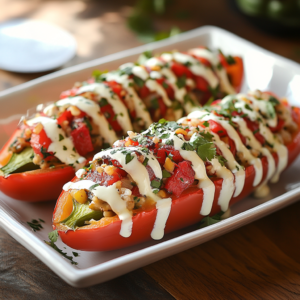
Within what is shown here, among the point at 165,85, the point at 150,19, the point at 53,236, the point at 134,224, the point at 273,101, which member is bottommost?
the point at 53,236

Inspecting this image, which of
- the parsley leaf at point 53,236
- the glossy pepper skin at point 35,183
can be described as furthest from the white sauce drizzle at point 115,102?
the parsley leaf at point 53,236

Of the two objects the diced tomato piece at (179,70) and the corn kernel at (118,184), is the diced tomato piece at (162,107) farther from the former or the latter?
the corn kernel at (118,184)

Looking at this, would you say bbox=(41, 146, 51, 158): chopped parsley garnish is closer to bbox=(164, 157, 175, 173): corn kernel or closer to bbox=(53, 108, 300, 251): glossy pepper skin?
bbox=(53, 108, 300, 251): glossy pepper skin

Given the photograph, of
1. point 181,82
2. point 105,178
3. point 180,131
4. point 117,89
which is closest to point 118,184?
point 105,178

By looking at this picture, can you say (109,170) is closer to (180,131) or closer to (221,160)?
(180,131)

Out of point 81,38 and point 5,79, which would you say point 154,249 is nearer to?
point 5,79
